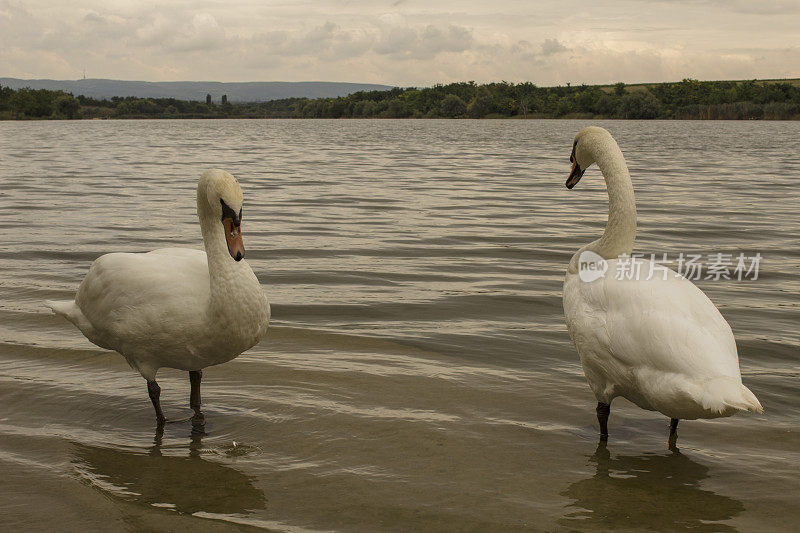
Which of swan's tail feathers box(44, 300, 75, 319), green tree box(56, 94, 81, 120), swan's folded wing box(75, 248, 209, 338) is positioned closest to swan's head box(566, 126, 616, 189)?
swan's folded wing box(75, 248, 209, 338)

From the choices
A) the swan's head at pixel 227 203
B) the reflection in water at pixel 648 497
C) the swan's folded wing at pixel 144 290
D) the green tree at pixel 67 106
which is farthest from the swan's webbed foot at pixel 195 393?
the green tree at pixel 67 106

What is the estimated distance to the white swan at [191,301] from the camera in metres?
5.42

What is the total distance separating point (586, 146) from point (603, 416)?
2.22m

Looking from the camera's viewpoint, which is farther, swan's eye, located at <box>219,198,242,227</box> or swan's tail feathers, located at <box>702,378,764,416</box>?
swan's eye, located at <box>219,198,242,227</box>

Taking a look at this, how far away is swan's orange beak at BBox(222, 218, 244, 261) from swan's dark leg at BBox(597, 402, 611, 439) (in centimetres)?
263

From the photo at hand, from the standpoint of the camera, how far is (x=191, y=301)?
216 inches

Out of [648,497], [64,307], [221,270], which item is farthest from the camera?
[64,307]

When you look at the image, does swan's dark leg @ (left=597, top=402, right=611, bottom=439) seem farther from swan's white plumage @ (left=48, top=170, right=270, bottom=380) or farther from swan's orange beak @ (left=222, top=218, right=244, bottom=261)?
swan's orange beak @ (left=222, top=218, right=244, bottom=261)

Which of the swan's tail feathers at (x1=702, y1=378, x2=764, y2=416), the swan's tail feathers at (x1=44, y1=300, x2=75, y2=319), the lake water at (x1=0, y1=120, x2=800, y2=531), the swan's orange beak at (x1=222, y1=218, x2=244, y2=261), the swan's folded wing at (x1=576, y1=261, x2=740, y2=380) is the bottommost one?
the lake water at (x1=0, y1=120, x2=800, y2=531)

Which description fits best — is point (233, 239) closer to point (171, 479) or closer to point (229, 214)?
point (229, 214)

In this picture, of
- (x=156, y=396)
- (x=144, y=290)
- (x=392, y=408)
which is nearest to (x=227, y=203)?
(x=144, y=290)

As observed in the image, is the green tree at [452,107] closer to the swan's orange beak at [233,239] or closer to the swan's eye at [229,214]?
the swan's eye at [229,214]

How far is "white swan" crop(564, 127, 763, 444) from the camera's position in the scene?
4.61 meters

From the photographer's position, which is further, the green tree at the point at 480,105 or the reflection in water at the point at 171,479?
the green tree at the point at 480,105
